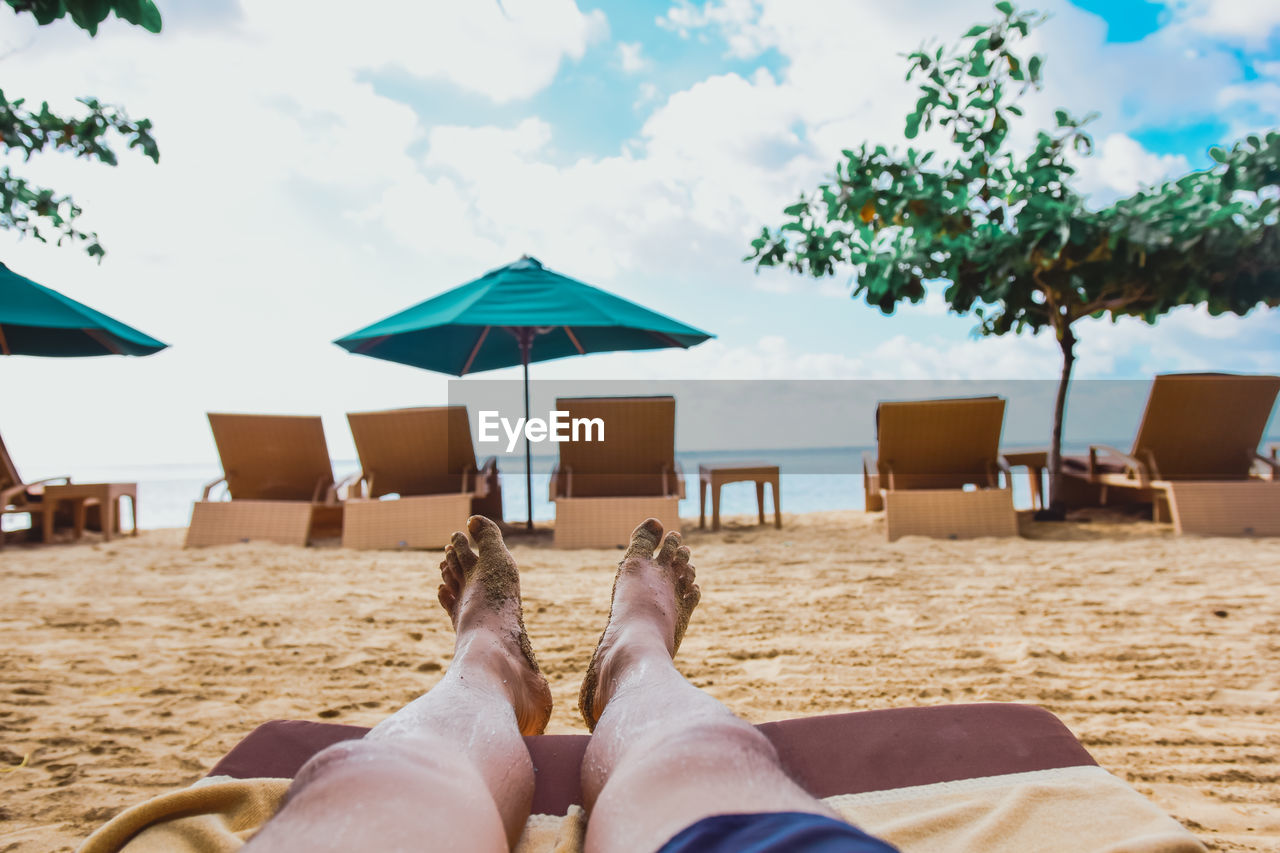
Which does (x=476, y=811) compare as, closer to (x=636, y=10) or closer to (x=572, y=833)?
(x=572, y=833)

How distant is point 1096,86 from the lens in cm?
492

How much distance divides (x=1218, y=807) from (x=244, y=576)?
167 inches

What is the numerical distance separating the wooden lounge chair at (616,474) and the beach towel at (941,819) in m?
3.94

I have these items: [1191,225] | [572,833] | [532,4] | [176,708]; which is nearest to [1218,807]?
[572,833]

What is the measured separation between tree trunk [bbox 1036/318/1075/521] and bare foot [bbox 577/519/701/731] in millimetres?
5114

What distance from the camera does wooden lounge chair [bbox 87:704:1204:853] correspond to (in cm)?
90

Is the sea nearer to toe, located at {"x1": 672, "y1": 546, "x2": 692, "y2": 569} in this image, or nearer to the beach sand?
the beach sand

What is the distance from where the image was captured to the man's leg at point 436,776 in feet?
1.90

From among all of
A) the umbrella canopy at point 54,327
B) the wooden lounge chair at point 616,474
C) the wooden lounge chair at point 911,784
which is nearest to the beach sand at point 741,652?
the wooden lounge chair at point 911,784

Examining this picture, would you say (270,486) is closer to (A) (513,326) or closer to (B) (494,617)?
(A) (513,326)

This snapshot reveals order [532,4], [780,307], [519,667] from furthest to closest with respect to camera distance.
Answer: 1. [780,307]
2. [532,4]
3. [519,667]

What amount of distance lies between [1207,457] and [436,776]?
645cm

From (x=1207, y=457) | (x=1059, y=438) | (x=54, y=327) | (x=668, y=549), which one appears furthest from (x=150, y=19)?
(x=1207, y=457)

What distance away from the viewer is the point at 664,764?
2.30ft
